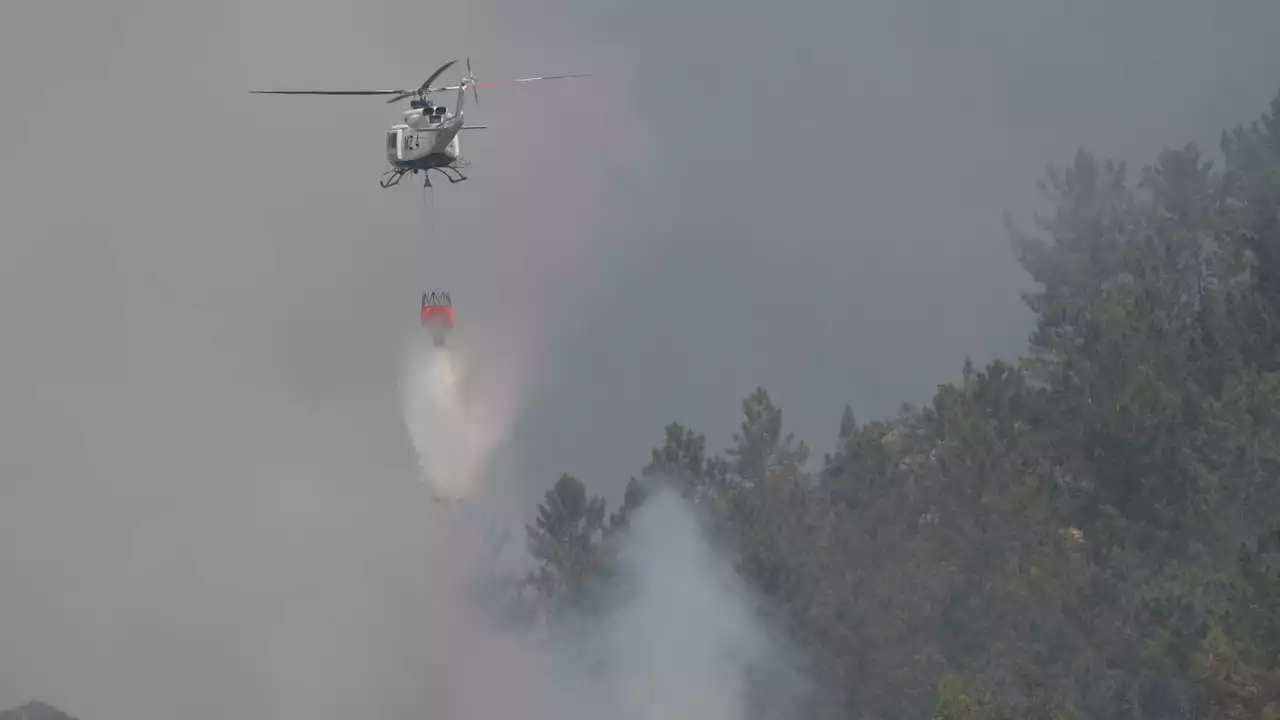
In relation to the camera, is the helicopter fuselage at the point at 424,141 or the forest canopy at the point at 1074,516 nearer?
the helicopter fuselage at the point at 424,141

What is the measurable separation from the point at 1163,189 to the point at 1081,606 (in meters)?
34.7

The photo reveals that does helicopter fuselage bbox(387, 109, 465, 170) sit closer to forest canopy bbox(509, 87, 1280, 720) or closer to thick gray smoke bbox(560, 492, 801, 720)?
forest canopy bbox(509, 87, 1280, 720)

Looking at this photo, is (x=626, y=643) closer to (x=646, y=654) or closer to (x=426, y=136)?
(x=646, y=654)

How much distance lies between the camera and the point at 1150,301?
3364 inches

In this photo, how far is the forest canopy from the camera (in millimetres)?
78562

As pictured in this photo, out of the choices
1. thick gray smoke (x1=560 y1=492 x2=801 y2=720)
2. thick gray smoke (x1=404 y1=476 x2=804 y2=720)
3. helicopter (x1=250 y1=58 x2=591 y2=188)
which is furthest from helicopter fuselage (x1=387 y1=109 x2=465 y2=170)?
thick gray smoke (x1=560 y1=492 x2=801 y2=720)

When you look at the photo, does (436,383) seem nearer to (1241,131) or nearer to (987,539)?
→ (987,539)

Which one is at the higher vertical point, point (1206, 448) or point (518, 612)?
point (518, 612)

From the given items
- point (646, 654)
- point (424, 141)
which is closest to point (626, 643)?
point (646, 654)

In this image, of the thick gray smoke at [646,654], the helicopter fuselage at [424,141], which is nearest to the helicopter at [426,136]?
the helicopter fuselage at [424,141]

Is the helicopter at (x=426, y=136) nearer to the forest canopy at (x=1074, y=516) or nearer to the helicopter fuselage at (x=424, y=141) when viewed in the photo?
the helicopter fuselage at (x=424, y=141)

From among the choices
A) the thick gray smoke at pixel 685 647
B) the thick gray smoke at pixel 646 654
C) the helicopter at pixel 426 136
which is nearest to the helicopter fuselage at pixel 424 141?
the helicopter at pixel 426 136

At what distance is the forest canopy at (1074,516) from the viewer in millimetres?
78562

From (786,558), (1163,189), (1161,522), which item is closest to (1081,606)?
(1161,522)
